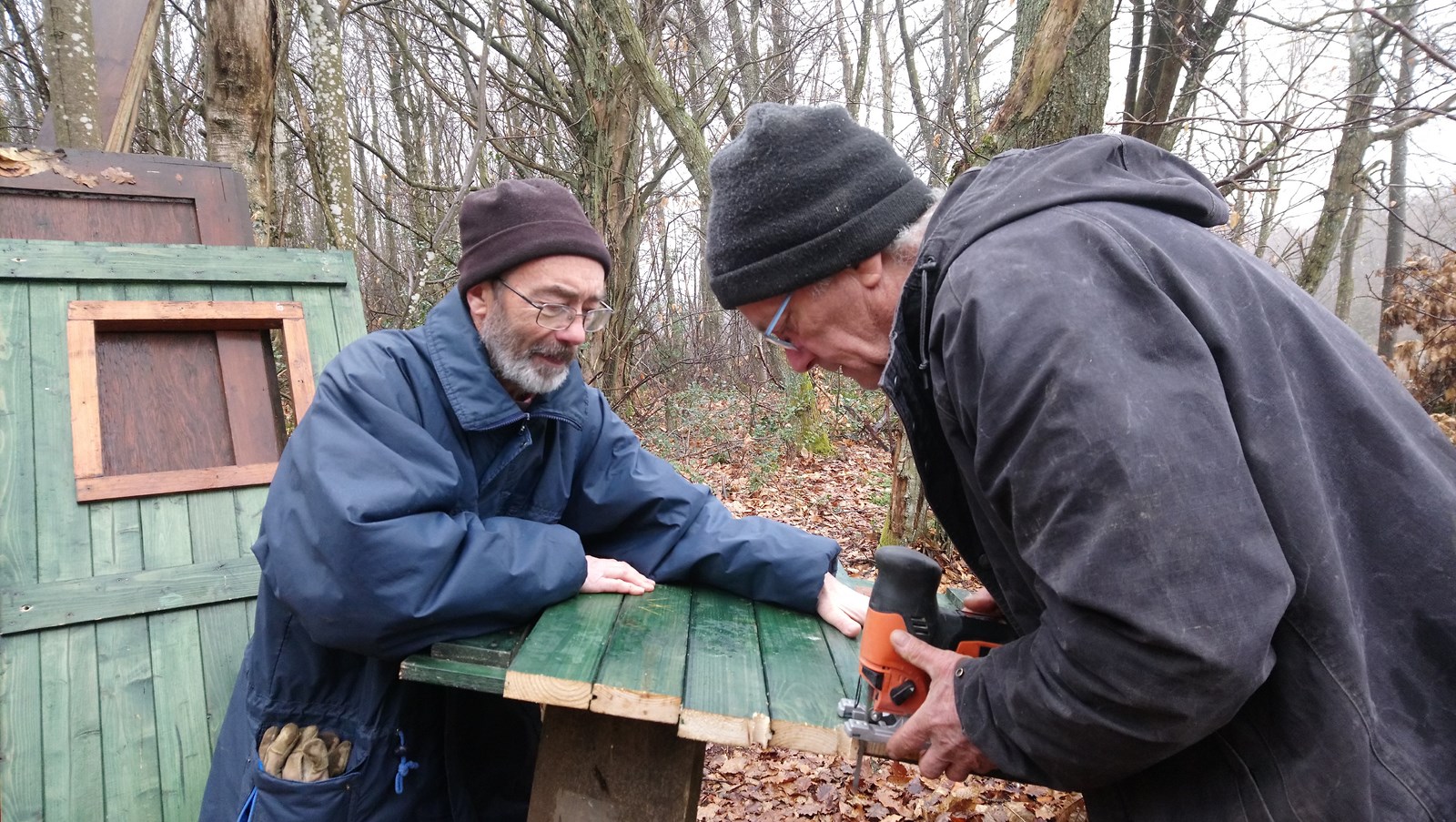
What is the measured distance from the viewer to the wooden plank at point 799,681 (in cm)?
159

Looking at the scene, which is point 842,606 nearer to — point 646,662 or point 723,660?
point 723,660

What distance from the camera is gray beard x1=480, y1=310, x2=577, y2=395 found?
2348 mm

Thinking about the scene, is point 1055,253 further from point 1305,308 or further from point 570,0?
point 570,0

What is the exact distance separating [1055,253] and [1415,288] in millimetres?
9191

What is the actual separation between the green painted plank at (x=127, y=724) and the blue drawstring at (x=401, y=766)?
3.53 ft

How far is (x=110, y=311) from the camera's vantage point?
115 inches

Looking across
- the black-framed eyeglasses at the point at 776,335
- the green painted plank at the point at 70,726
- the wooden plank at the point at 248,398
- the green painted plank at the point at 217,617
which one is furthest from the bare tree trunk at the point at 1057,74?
the green painted plank at the point at 70,726

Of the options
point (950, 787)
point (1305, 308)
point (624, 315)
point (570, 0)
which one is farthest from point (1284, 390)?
point (570, 0)

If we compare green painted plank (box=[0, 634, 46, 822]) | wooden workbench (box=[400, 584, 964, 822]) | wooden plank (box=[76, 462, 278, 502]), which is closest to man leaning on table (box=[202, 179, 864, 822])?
wooden workbench (box=[400, 584, 964, 822])

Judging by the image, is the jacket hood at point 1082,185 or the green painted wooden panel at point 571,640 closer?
the jacket hood at point 1082,185

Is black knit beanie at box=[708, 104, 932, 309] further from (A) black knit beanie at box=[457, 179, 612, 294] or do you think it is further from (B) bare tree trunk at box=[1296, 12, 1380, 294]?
(B) bare tree trunk at box=[1296, 12, 1380, 294]

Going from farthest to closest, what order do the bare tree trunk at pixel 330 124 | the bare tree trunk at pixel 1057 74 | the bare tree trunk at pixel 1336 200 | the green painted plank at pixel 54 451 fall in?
the bare tree trunk at pixel 1336 200 < the bare tree trunk at pixel 330 124 < the bare tree trunk at pixel 1057 74 < the green painted plank at pixel 54 451

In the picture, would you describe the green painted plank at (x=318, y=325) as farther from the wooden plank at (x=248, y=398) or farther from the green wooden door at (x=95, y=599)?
the green wooden door at (x=95, y=599)

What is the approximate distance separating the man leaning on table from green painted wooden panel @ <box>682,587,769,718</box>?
117 mm
